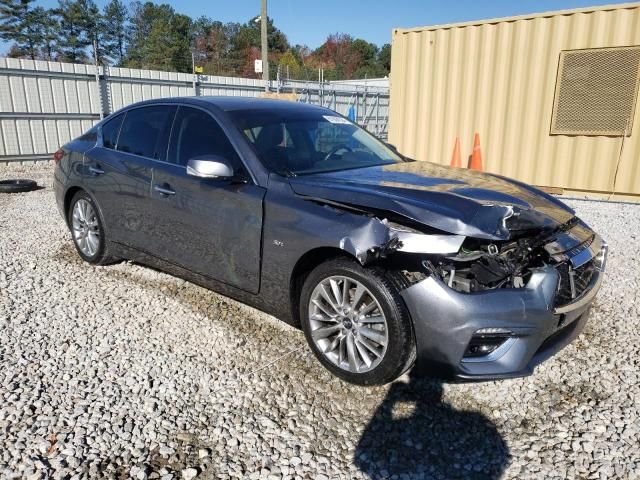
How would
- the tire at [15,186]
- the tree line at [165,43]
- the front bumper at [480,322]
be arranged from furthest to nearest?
the tree line at [165,43] → the tire at [15,186] → the front bumper at [480,322]

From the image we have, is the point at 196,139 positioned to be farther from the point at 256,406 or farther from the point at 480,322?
the point at 480,322

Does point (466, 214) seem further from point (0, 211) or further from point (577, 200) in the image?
point (0, 211)

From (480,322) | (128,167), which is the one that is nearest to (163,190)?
(128,167)

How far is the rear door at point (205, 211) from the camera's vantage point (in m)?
3.36

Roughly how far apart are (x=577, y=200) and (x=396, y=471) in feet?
23.6

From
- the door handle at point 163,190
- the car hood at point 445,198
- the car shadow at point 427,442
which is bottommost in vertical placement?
the car shadow at point 427,442

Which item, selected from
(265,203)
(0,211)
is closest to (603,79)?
(265,203)

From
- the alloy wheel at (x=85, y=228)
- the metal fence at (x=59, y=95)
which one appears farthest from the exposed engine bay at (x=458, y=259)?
the metal fence at (x=59, y=95)

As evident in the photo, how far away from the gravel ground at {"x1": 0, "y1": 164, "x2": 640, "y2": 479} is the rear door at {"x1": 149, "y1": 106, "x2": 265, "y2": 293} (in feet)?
1.59

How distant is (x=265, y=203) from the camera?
128 inches

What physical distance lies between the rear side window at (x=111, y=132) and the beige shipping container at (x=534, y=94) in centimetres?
616

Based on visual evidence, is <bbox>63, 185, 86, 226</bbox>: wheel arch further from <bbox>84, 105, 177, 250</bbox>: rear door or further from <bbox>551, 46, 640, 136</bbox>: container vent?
<bbox>551, 46, 640, 136</bbox>: container vent

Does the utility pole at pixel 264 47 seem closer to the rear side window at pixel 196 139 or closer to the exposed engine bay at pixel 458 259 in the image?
the rear side window at pixel 196 139

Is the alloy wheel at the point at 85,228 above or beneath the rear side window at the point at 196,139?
beneath
